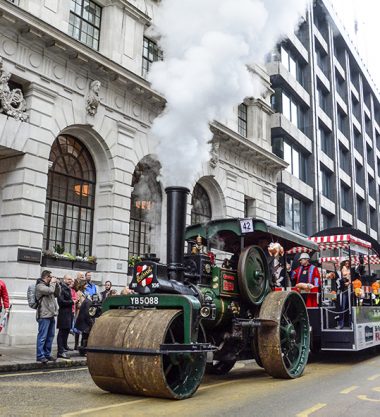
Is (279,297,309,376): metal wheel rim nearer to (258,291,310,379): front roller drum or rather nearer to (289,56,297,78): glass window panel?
(258,291,310,379): front roller drum

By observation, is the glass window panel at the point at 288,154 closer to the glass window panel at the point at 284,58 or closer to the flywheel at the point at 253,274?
the glass window panel at the point at 284,58

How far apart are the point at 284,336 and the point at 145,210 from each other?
10.4 meters

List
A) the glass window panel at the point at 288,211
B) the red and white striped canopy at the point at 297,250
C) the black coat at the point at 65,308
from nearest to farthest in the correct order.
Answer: the red and white striped canopy at the point at 297,250, the black coat at the point at 65,308, the glass window panel at the point at 288,211

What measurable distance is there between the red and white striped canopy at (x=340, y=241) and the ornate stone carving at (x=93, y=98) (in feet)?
24.2

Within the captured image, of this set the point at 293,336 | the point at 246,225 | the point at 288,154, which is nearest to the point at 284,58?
the point at 288,154

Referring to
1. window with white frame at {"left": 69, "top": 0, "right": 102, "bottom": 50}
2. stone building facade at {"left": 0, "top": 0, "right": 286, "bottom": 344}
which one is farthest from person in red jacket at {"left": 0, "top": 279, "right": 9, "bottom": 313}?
window with white frame at {"left": 69, "top": 0, "right": 102, "bottom": 50}

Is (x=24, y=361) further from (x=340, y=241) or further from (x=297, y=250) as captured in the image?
(x=340, y=241)

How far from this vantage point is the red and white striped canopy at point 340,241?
11.2 metres

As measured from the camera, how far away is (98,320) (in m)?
6.12

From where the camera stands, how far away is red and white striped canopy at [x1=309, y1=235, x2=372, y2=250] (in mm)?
11180

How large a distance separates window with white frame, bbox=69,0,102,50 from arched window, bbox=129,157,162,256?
410 centimetres

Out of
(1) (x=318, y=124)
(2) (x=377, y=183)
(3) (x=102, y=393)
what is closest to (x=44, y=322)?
(3) (x=102, y=393)

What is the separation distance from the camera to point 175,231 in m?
6.68

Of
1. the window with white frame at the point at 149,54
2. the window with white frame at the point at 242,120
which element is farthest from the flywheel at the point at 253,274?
the window with white frame at the point at 242,120
